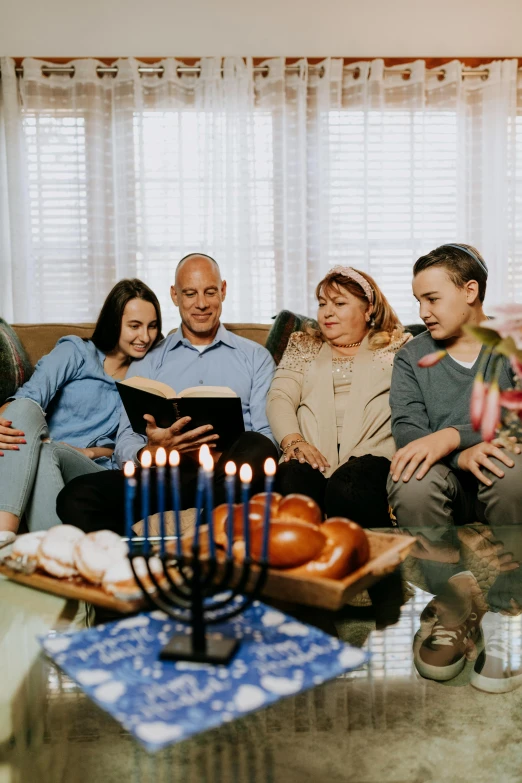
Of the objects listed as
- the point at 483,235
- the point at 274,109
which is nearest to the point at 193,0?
the point at 274,109

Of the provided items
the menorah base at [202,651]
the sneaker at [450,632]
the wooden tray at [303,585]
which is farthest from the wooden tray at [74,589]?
the sneaker at [450,632]

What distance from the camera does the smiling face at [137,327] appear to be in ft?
7.81

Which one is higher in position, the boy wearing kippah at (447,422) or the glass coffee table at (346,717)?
the boy wearing kippah at (447,422)

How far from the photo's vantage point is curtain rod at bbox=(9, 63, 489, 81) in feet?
11.5

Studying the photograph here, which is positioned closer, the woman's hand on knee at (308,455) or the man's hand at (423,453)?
the man's hand at (423,453)

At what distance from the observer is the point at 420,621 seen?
3.82ft

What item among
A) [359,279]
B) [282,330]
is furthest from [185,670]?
[282,330]

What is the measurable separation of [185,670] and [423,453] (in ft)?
3.62

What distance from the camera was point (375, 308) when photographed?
2.29 metres

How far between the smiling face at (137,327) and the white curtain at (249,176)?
1.25 m

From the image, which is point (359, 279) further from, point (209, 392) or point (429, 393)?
point (209, 392)

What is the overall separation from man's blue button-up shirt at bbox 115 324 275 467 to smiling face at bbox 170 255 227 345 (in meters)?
0.05

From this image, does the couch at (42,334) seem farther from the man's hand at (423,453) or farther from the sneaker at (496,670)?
the sneaker at (496,670)

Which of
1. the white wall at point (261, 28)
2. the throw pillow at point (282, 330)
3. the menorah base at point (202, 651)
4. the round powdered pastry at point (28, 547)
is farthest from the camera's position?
the white wall at point (261, 28)
